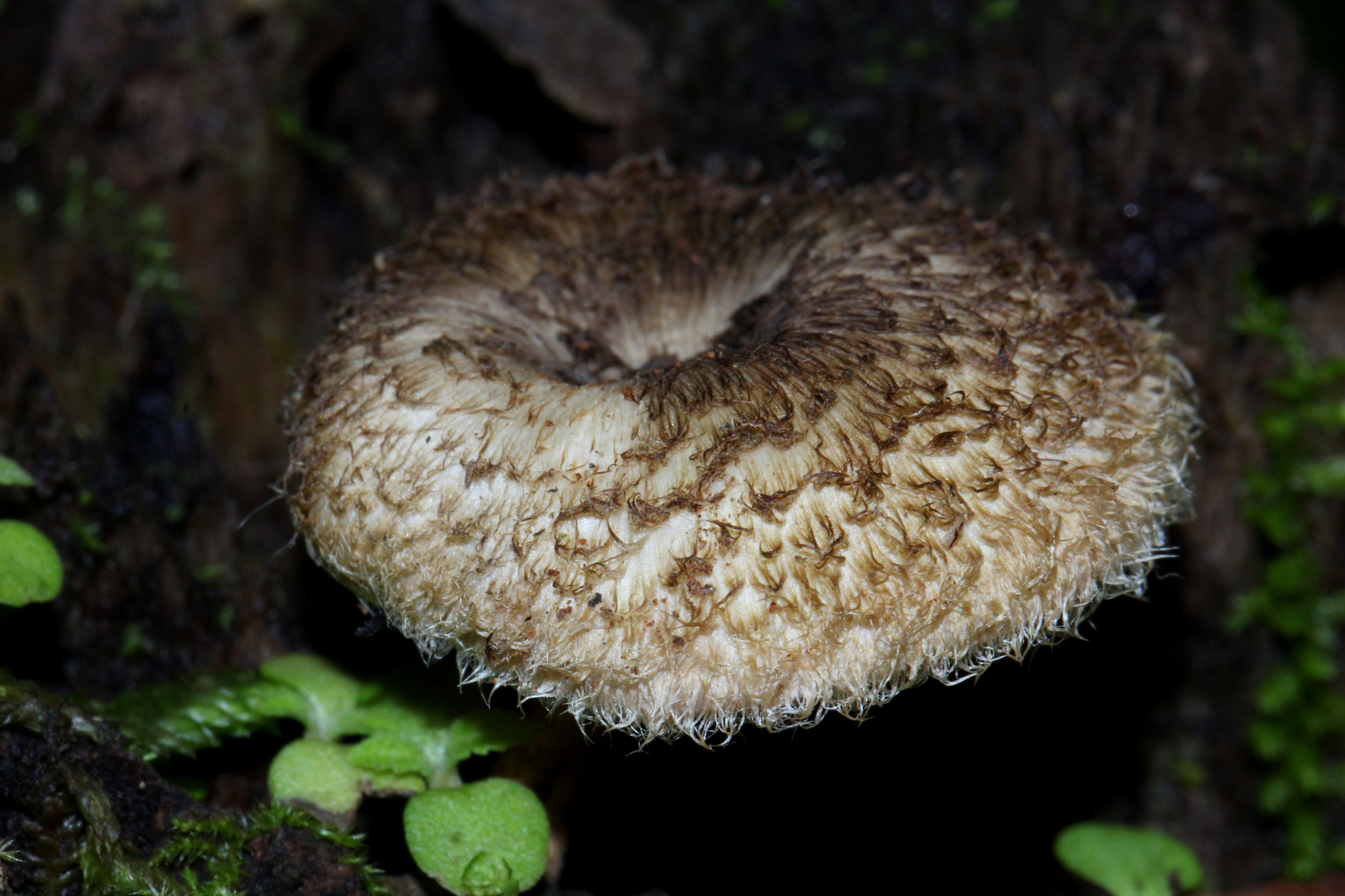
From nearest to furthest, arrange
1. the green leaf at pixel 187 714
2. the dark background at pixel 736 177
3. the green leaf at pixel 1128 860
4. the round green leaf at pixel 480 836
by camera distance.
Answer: the round green leaf at pixel 480 836 < the green leaf at pixel 187 714 < the green leaf at pixel 1128 860 < the dark background at pixel 736 177

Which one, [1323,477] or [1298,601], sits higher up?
[1323,477]

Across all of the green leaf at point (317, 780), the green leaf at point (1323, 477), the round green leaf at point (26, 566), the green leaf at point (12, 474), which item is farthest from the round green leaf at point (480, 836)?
the green leaf at point (1323, 477)

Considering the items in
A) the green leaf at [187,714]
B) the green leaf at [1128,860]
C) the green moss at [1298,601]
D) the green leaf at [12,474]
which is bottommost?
the green leaf at [187,714]

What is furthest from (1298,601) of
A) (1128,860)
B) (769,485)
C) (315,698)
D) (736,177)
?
(315,698)

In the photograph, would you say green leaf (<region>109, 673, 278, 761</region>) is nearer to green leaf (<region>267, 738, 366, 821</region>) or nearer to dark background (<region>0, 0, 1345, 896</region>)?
green leaf (<region>267, 738, 366, 821</region>)

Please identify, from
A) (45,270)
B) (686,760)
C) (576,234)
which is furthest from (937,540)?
(45,270)

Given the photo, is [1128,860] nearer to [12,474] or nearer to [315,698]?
[315,698]

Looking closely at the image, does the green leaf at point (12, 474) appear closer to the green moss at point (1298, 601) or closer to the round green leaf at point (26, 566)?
the round green leaf at point (26, 566)

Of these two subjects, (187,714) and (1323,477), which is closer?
(187,714)
